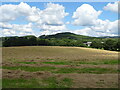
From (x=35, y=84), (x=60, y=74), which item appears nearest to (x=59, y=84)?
(x=35, y=84)

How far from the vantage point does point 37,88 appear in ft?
26.0

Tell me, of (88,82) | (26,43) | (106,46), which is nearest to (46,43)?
(26,43)

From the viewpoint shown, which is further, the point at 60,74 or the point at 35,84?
the point at 60,74

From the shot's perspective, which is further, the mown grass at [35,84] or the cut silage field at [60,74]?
the cut silage field at [60,74]

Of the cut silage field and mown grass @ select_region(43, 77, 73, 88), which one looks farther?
the cut silage field

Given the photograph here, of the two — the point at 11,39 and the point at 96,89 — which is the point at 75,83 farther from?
the point at 11,39

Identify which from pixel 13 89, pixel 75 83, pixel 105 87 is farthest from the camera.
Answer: pixel 75 83

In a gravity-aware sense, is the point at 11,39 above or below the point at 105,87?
above

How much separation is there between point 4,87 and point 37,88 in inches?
66.7

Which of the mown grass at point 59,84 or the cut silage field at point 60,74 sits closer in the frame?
the mown grass at point 59,84

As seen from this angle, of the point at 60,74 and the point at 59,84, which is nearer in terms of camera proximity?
the point at 59,84

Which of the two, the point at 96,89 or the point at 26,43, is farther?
the point at 26,43

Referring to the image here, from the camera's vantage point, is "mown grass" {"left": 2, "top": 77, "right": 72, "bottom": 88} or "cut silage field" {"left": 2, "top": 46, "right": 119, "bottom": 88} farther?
"cut silage field" {"left": 2, "top": 46, "right": 119, "bottom": 88}

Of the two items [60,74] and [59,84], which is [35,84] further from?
[60,74]
